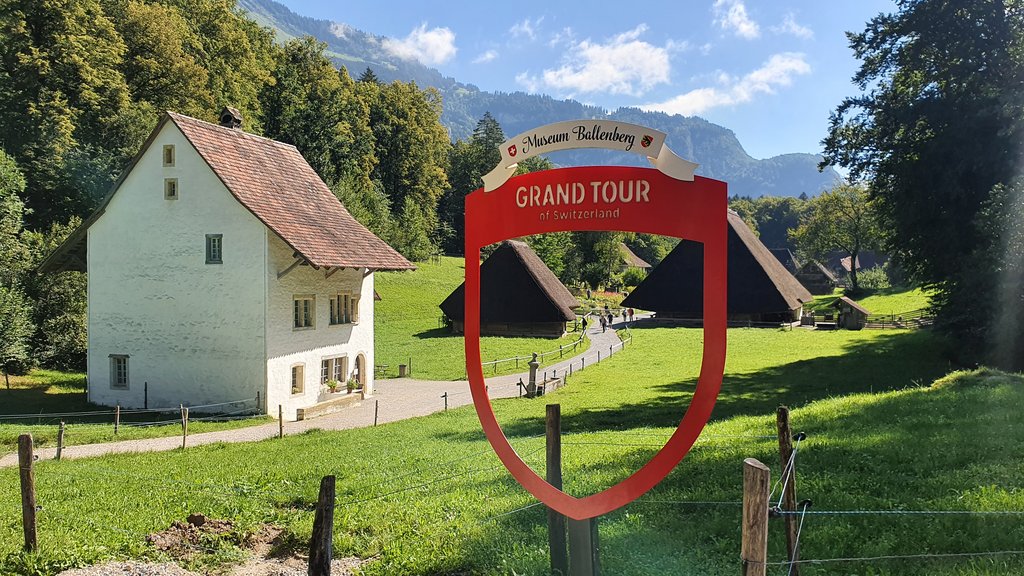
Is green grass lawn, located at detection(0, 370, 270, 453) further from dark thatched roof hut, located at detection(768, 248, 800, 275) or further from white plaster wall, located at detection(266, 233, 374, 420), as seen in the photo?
dark thatched roof hut, located at detection(768, 248, 800, 275)

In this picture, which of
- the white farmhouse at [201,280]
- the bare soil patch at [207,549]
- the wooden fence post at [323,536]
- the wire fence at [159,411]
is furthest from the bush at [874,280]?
the wooden fence post at [323,536]

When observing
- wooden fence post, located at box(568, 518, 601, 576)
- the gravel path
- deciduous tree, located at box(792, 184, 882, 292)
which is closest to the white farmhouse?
the gravel path

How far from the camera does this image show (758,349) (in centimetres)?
3294

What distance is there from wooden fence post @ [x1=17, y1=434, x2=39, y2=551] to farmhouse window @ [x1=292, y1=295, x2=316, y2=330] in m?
14.6

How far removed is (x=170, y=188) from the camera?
21.8 meters

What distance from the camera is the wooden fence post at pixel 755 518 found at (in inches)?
148

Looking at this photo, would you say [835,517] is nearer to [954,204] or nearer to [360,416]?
[360,416]

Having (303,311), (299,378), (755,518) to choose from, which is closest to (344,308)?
(303,311)

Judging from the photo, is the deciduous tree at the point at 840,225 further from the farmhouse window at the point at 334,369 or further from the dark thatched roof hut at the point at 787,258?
the farmhouse window at the point at 334,369

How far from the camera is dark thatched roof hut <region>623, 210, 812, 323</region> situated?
132 feet

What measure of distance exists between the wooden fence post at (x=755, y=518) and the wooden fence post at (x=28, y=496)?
7373 mm

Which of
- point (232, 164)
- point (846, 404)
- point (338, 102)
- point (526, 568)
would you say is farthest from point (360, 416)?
point (338, 102)

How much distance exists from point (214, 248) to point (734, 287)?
31.4m

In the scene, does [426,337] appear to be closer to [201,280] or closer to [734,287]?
[734,287]
